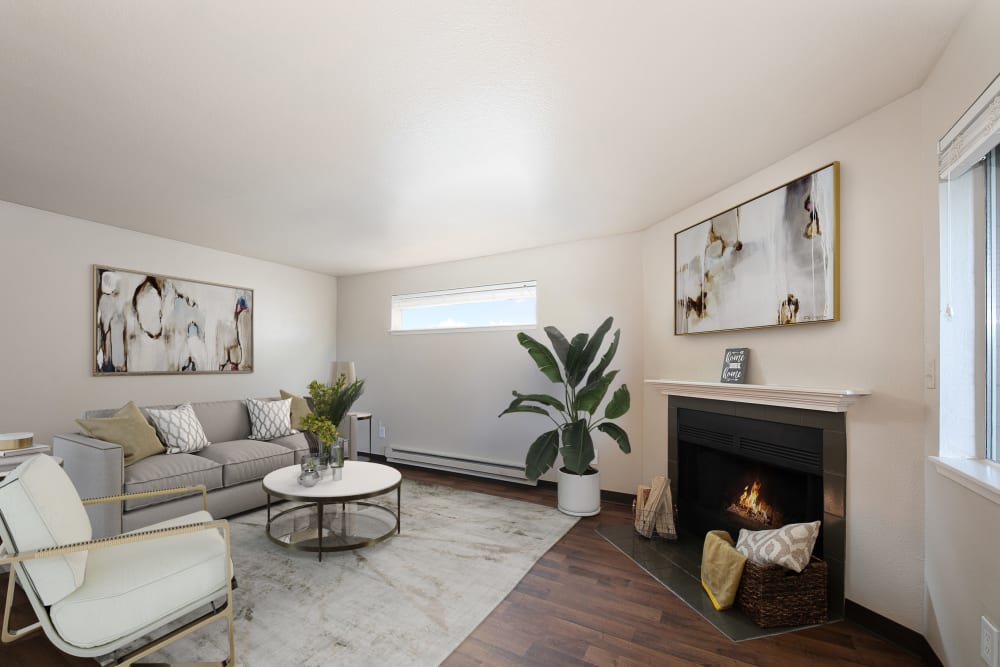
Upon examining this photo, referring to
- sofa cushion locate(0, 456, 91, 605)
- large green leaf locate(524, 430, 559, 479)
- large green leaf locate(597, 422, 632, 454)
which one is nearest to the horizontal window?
large green leaf locate(524, 430, 559, 479)

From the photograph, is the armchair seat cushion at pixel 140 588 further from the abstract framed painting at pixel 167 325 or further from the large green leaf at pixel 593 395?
the abstract framed painting at pixel 167 325

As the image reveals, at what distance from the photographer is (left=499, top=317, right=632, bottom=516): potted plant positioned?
3.62 meters

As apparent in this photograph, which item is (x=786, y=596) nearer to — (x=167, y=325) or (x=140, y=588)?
(x=140, y=588)

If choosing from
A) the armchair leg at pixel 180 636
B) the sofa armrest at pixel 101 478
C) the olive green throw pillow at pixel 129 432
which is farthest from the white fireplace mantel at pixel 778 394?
the olive green throw pillow at pixel 129 432

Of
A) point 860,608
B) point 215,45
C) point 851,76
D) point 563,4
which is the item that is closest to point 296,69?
point 215,45

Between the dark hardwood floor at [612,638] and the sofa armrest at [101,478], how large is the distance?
466 millimetres

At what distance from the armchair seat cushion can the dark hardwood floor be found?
0.45m

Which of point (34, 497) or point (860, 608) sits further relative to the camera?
point (860, 608)

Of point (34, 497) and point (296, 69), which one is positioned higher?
point (296, 69)

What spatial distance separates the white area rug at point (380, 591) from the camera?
195cm

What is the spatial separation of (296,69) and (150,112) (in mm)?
916

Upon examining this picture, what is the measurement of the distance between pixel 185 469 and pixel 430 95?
122 inches

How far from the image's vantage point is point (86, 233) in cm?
378

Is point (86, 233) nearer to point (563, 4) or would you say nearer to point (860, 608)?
point (563, 4)
